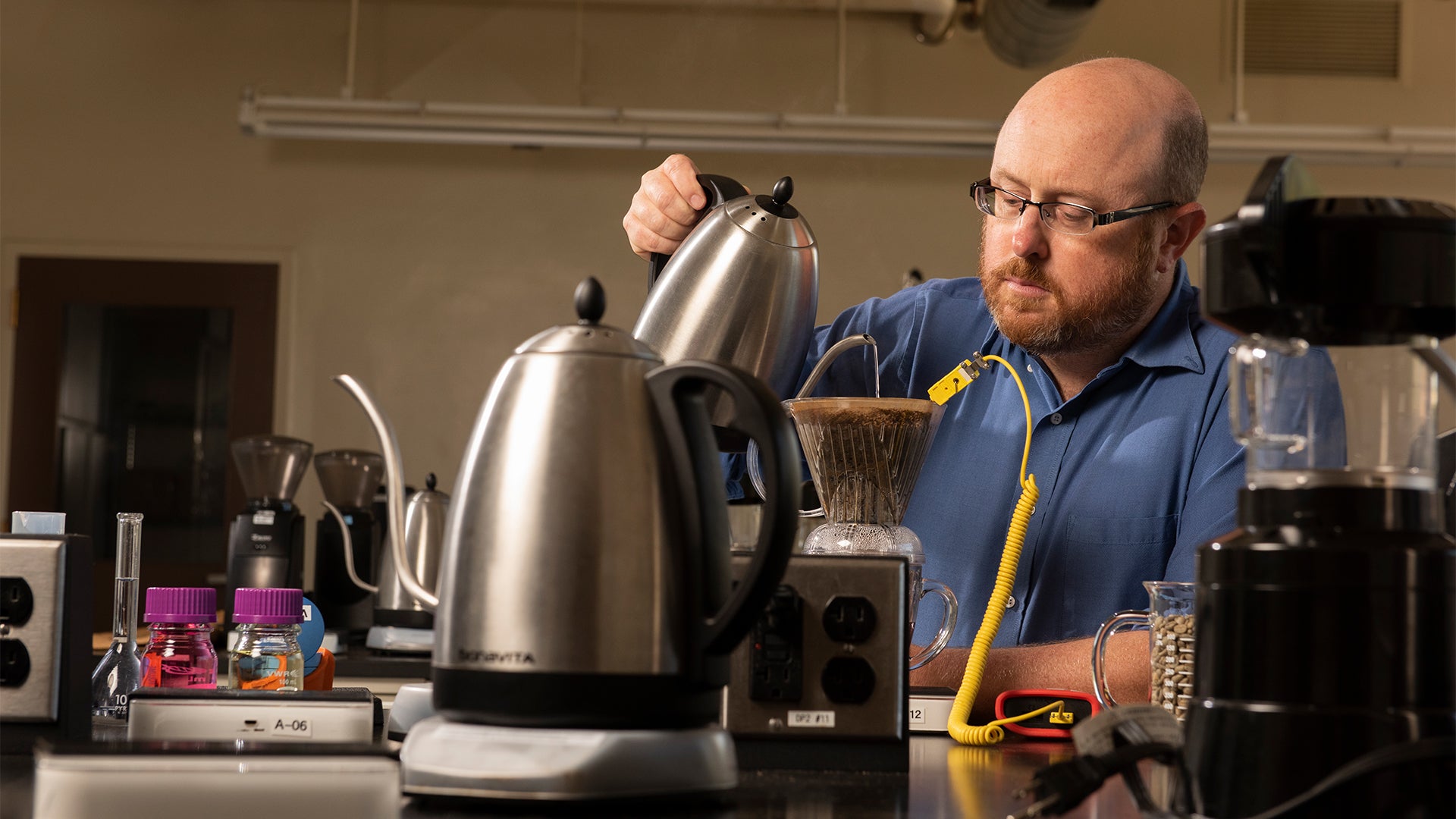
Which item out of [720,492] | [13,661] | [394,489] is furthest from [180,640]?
[720,492]

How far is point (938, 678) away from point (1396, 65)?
4.82 m

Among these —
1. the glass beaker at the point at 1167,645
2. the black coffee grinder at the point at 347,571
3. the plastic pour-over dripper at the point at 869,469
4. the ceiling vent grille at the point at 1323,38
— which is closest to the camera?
the glass beaker at the point at 1167,645

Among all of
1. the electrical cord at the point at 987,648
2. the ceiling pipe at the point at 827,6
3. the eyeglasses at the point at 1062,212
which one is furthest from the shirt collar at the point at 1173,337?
the ceiling pipe at the point at 827,6

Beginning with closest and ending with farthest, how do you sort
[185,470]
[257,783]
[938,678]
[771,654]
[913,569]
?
[257,783]
[771,654]
[913,569]
[938,678]
[185,470]

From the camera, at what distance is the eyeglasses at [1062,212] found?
1.68 meters

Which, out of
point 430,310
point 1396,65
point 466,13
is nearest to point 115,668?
point 430,310

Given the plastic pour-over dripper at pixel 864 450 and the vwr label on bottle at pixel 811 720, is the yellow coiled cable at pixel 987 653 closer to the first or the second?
the plastic pour-over dripper at pixel 864 450

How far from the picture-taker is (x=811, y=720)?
906mm

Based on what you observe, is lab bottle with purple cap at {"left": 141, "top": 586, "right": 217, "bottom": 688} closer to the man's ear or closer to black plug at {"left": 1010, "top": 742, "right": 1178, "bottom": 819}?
black plug at {"left": 1010, "top": 742, "right": 1178, "bottom": 819}

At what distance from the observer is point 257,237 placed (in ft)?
16.6

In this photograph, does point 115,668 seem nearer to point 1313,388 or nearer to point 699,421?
point 699,421

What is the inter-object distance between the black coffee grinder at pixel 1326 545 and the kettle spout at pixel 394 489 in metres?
0.47

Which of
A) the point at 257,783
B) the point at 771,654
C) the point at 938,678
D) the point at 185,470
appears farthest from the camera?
the point at 185,470

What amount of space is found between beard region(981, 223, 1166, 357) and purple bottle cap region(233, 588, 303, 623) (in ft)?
3.11
